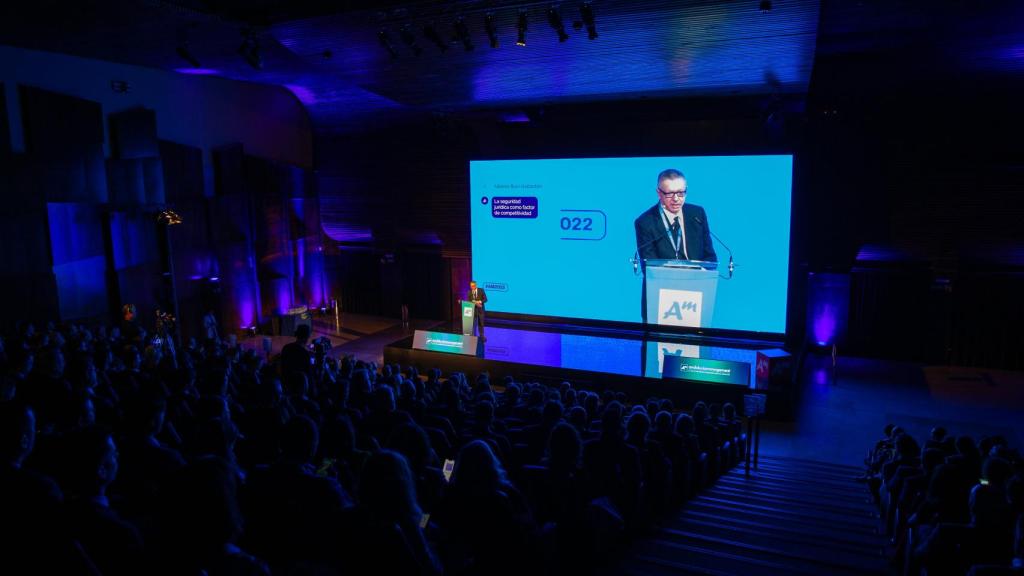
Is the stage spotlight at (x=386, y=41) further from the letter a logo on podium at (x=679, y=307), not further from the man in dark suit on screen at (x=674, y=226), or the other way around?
the letter a logo on podium at (x=679, y=307)

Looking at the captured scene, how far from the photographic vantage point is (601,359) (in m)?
10.8

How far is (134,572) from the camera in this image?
2043 millimetres

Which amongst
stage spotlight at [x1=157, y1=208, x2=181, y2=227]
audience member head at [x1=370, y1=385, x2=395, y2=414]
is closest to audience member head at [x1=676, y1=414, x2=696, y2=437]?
audience member head at [x1=370, y1=385, x2=395, y2=414]

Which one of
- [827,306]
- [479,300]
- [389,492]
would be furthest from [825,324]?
[389,492]

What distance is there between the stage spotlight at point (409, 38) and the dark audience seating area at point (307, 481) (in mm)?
4448

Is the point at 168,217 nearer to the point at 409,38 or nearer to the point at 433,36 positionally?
the point at 409,38

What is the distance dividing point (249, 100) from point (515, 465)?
12.4m

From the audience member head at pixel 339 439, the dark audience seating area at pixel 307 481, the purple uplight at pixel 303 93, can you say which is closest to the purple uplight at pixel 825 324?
the dark audience seating area at pixel 307 481

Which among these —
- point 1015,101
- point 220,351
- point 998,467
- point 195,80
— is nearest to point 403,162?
point 195,80

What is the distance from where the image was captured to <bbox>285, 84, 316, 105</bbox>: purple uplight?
13961 mm

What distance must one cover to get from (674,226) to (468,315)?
4139mm

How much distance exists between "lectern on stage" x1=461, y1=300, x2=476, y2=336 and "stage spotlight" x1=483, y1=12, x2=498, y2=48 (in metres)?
5.24

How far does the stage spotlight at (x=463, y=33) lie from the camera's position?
738 centimetres

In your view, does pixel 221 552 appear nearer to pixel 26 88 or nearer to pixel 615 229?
pixel 26 88
